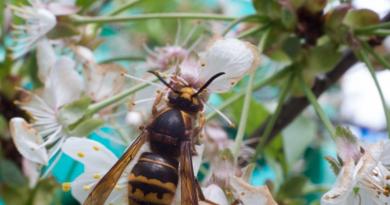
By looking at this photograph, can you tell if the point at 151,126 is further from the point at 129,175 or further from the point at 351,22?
the point at 351,22

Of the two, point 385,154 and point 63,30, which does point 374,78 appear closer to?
point 385,154

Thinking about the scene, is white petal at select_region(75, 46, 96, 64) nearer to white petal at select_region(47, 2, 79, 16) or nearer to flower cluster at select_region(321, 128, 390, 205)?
white petal at select_region(47, 2, 79, 16)

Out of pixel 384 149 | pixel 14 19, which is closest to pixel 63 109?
pixel 14 19

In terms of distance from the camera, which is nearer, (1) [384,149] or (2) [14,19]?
(1) [384,149]

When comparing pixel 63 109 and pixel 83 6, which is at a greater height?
pixel 83 6

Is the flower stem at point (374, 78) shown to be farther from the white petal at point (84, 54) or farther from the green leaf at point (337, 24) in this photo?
the white petal at point (84, 54)

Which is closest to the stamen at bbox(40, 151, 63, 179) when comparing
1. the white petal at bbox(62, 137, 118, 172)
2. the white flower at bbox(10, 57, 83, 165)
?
the white flower at bbox(10, 57, 83, 165)

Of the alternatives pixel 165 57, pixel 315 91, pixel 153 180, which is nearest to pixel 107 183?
pixel 153 180
